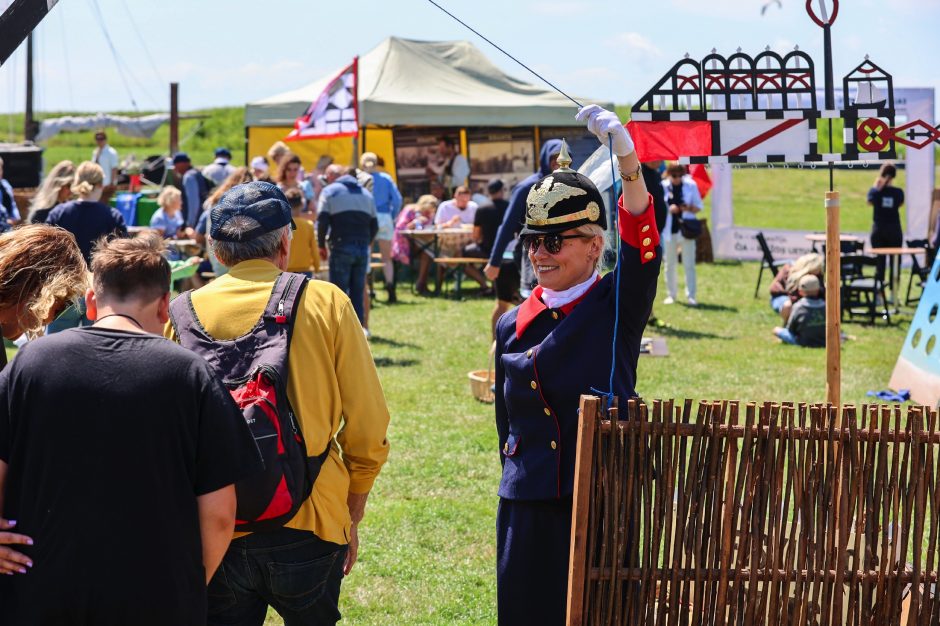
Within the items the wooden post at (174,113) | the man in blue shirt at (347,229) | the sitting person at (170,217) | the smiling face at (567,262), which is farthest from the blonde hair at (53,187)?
the wooden post at (174,113)

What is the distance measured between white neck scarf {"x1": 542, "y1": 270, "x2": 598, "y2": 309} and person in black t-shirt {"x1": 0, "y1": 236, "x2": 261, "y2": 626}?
3.54ft

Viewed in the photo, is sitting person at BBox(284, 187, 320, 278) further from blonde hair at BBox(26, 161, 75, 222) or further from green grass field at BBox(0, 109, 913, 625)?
blonde hair at BBox(26, 161, 75, 222)

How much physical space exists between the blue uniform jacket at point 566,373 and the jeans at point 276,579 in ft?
1.89

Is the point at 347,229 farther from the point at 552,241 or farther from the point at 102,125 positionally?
the point at 102,125

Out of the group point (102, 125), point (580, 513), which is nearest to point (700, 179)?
point (580, 513)

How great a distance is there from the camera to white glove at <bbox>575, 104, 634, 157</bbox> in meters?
2.93

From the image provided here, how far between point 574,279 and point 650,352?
8324mm

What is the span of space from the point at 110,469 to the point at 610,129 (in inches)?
59.6

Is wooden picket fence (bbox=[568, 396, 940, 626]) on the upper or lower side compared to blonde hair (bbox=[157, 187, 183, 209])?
lower

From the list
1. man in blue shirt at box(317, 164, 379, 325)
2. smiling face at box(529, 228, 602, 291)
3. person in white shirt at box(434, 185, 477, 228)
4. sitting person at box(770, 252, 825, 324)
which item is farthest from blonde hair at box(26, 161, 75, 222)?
person in white shirt at box(434, 185, 477, 228)

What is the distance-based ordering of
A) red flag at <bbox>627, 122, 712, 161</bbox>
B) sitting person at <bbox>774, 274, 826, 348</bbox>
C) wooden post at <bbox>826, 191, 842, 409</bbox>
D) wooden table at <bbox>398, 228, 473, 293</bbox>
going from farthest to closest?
wooden table at <bbox>398, 228, 473, 293</bbox>
sitting person at <bbox>774, 274, 826, 348</bbox>
wooden post at <bbox>826, 191, 842, 409</bbox>
red flag at <bbox>627, 122, 712, 161</bbox>

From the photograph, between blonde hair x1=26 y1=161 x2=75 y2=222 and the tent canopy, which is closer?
blonde hair x1=26 y1=161 x2=75 y2=222

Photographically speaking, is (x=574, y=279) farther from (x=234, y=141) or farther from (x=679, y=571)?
(x=234, y=141)

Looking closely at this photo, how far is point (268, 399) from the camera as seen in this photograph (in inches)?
113
